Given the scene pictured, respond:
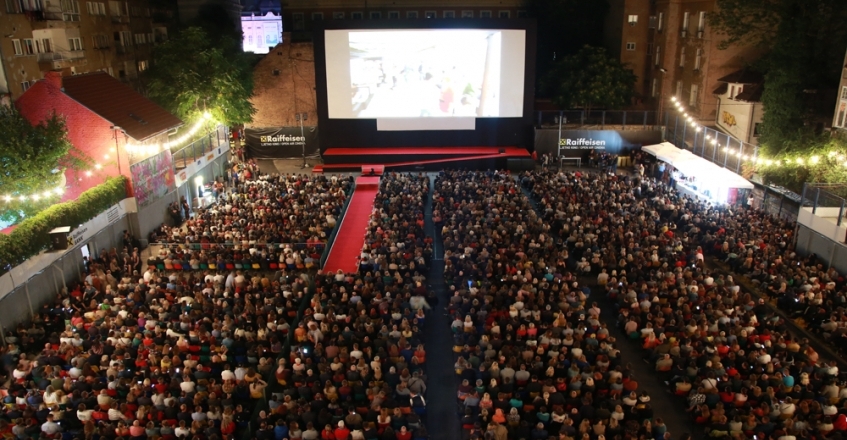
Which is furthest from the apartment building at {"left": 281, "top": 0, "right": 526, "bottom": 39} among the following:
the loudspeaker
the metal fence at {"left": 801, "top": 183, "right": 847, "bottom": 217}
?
the loudspeaker

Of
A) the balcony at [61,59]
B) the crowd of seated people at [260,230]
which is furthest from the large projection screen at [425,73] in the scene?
the balcony at [61,59]

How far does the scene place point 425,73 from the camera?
27.3 metres

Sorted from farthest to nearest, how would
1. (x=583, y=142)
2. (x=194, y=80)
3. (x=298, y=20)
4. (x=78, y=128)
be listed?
1. (x=298, y=20)
2. (x=583, y=142)
3. (x=194, y=80)
4. (x=78, y=128)

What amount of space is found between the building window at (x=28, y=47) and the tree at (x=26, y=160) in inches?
265

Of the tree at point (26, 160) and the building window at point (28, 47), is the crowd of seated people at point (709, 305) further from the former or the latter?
the building window at point (28, 47)

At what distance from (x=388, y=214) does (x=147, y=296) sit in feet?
24.0

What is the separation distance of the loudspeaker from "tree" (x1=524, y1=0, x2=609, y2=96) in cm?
2679

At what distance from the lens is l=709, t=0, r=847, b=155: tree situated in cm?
2386

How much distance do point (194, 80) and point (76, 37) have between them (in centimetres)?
602

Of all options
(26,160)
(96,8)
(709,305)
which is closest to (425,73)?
(96,8)

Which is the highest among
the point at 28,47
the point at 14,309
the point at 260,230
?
the point at 28,47

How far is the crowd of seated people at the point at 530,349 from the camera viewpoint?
900 cm

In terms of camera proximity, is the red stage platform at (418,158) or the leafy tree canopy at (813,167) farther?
the red stage platform at (418,158)

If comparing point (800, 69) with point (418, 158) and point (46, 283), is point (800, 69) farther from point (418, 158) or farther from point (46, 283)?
point (46, 283)
